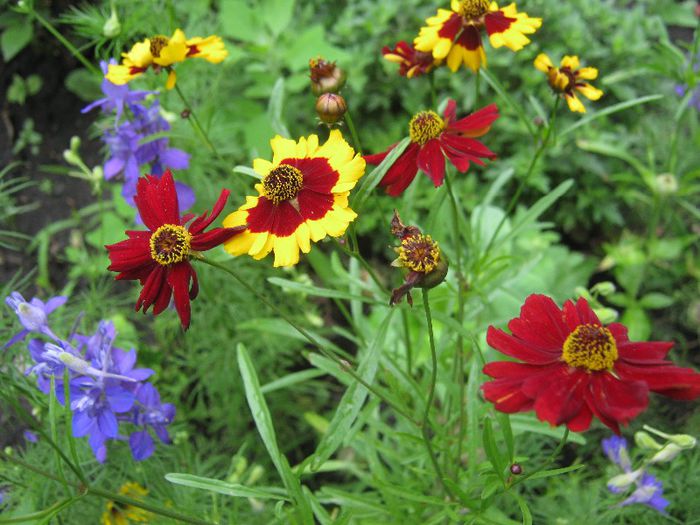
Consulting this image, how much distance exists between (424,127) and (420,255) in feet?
1.03

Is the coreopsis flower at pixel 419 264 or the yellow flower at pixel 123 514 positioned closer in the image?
the coreopsis flower at pixel 419 264

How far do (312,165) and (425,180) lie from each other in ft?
4.16

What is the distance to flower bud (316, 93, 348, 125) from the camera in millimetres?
975

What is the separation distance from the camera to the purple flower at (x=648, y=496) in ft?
3.81

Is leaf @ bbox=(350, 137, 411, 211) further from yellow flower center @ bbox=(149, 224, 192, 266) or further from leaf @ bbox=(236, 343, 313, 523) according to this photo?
leaf @ bbox=(236, 343, 313, 523)

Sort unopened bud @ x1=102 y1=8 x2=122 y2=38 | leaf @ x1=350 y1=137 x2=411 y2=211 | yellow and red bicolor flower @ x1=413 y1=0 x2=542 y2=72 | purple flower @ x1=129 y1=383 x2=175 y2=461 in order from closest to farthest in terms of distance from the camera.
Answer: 1. leaf @ x1=350 y1=137 x2=411 y2=211
2. yellow and red bicolor flower @ x1=413 y1=0 x2=542 y2=72
3. purple flower @ x1=129 y1=383 x2=175 y2=461
4. unopened bud @ x1=102 y1=8 x2=122 y2=38

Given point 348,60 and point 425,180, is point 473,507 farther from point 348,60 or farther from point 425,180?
point 348,60

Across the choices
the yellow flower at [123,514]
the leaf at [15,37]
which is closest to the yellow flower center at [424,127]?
the yellow flower at [123,514]

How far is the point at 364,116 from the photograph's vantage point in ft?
8.43

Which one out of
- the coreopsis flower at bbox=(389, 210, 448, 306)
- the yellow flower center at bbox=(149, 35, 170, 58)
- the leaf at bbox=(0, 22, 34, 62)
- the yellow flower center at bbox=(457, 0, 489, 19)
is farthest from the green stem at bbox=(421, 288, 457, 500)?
the leaf at bbox=(0, 22, 34, 62)

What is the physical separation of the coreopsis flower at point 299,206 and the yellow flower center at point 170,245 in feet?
0.18

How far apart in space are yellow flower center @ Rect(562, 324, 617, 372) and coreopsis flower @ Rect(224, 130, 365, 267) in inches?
12.3

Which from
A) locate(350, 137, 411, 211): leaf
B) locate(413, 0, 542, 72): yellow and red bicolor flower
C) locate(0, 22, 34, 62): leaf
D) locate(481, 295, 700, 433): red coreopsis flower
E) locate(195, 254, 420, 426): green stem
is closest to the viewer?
locate(481, 295, 700, 433): red coreopsis flower

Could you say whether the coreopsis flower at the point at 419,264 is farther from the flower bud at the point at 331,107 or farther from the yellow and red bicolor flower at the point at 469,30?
the yellow and red bicolor flower at the point at 469,30
